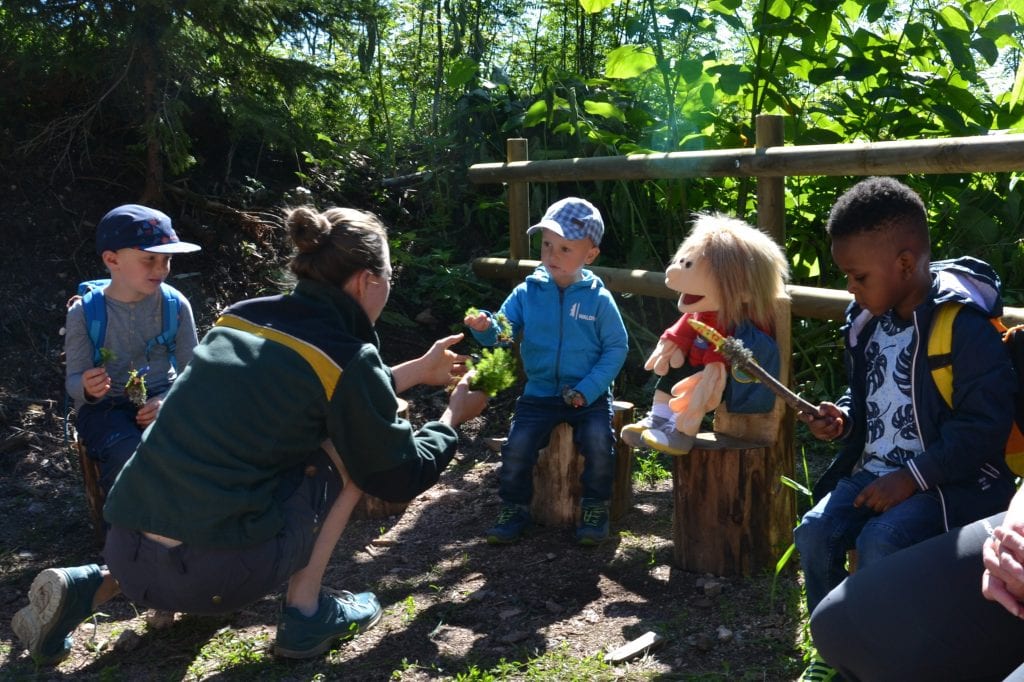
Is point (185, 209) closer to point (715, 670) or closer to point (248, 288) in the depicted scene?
point (248, 288)

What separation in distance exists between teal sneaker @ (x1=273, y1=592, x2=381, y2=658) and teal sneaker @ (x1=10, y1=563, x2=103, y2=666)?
2.19 ft

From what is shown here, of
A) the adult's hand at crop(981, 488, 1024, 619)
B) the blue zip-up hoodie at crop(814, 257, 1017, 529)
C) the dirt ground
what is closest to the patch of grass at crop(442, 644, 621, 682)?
the dirt ground

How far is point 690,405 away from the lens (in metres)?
4.00

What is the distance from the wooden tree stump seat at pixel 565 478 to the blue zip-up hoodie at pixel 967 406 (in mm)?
1987

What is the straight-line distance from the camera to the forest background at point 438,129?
6.07 meters

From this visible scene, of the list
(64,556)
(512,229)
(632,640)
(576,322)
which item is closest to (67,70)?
(512,229)

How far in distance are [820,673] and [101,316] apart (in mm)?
3260

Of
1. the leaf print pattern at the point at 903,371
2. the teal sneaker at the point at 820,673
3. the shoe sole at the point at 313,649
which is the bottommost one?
the shoe sole at the point at 313,649

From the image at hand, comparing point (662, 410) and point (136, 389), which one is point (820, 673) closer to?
point (662, 410)

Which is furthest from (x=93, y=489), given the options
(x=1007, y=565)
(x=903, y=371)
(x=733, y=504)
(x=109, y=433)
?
(x=1007, y=565)

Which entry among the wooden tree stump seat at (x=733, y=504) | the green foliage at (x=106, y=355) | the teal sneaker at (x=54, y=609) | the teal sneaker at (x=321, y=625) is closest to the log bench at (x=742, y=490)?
the wooden tree stump seat at (x=733, y=504)

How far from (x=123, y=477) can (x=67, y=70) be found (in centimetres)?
440

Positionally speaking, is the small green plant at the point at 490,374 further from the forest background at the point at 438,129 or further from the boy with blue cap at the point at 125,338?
the forest background at the point at 438,129

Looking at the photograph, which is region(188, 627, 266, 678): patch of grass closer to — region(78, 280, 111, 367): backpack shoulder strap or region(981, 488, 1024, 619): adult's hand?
region(78, 280, 111, 367): backpack shoulder strap
